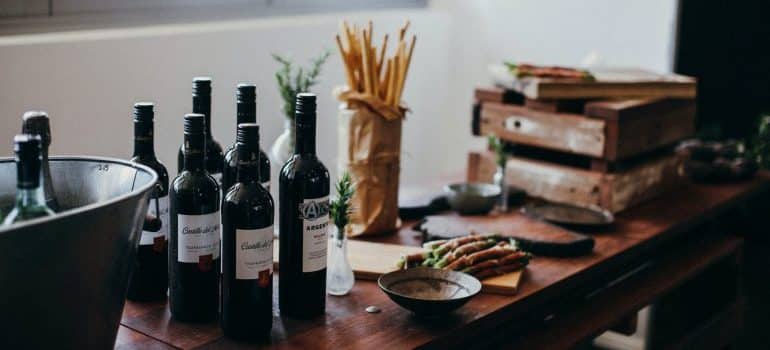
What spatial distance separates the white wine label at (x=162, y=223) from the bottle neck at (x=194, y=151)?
5.5 inches

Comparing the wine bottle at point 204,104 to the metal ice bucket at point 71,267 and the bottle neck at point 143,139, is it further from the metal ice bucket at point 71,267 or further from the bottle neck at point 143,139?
the metal ice bucket at point 71,267

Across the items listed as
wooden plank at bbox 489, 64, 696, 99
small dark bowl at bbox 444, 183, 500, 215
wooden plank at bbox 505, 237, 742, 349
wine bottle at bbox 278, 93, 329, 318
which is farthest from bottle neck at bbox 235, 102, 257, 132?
wooden plank at bbox 489, 64, 696, 99

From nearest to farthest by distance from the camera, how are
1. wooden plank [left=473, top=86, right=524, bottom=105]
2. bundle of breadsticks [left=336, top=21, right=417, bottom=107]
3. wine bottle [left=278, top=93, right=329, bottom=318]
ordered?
wine bottle [left=278, top=93, right=329, bottom=318]
bundle of breadsticks [left=336, top=21, right=417, bottom=107]
wooden plank [left=473, top=86, right=524, bottom=105]

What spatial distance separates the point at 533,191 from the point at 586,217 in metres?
0.22

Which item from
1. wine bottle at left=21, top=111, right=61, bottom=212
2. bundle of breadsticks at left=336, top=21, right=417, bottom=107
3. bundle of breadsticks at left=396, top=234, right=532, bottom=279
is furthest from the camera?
bundle of breadsticks at left=336, top=21, right=417, bottom=107

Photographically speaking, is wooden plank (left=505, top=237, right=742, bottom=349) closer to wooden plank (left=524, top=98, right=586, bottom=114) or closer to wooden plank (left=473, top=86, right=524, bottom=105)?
wooden plank (left=524, top=98, right=586, bottom=114)

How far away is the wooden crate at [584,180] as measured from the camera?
7.48 ft

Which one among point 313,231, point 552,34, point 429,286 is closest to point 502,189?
point 429,286

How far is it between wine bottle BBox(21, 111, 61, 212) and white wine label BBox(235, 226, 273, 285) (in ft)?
0.90

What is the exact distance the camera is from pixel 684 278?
88.7 inches

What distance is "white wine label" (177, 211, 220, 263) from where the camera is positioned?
1.46 meters

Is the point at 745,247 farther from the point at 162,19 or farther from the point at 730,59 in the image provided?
the point at 162,19

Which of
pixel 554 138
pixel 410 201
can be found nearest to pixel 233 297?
pixel 410 201

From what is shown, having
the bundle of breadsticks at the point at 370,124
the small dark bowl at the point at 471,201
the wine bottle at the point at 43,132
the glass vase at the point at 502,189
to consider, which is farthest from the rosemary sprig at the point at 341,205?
the glass vase at the point at 502,189
